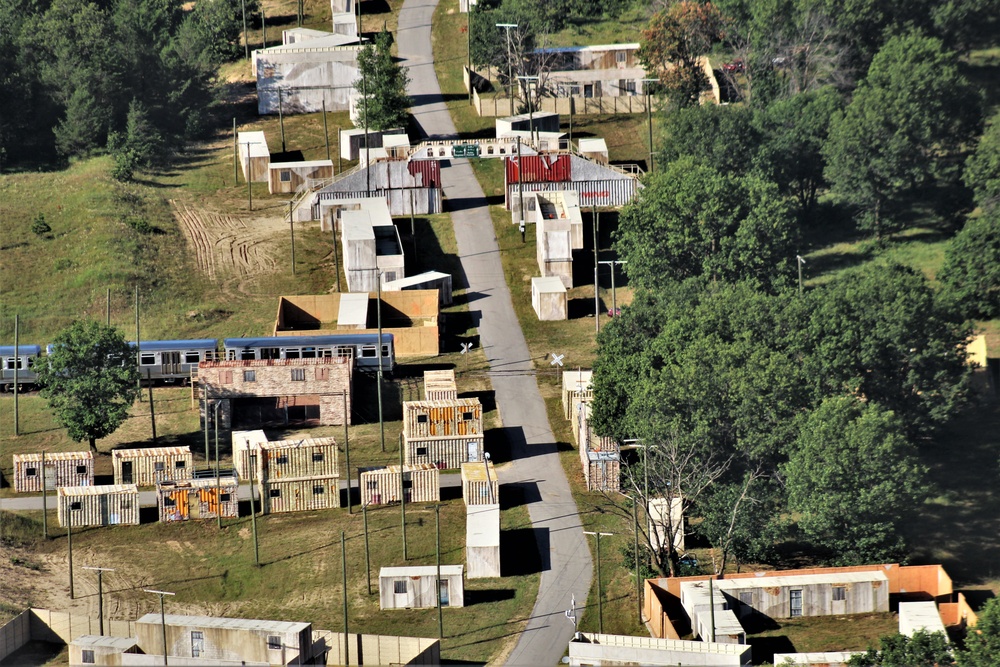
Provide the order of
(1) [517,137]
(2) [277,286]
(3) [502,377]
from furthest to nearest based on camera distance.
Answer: (1) [517,137] < (2) [277,286] < (3) [502,377]

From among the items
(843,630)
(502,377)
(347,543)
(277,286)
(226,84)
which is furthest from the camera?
(226,84)

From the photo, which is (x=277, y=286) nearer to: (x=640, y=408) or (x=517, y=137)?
Result: (x=517, y=137)

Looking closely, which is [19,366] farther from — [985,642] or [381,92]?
[985,642]

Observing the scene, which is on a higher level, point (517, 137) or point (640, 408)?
point (517, 137)

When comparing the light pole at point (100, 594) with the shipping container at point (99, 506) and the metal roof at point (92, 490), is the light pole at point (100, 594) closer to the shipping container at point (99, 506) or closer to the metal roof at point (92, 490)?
the shipping container at point (99, 506)

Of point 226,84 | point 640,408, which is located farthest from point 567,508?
point 226,84

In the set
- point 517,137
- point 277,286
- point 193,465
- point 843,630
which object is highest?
point 517,137

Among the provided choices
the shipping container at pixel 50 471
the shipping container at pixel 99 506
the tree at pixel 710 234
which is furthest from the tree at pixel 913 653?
the shipping container at pixel 50 471

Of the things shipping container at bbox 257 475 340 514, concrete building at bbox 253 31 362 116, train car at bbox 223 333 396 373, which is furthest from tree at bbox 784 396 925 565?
concrete building at bbox 253 31 362 116
